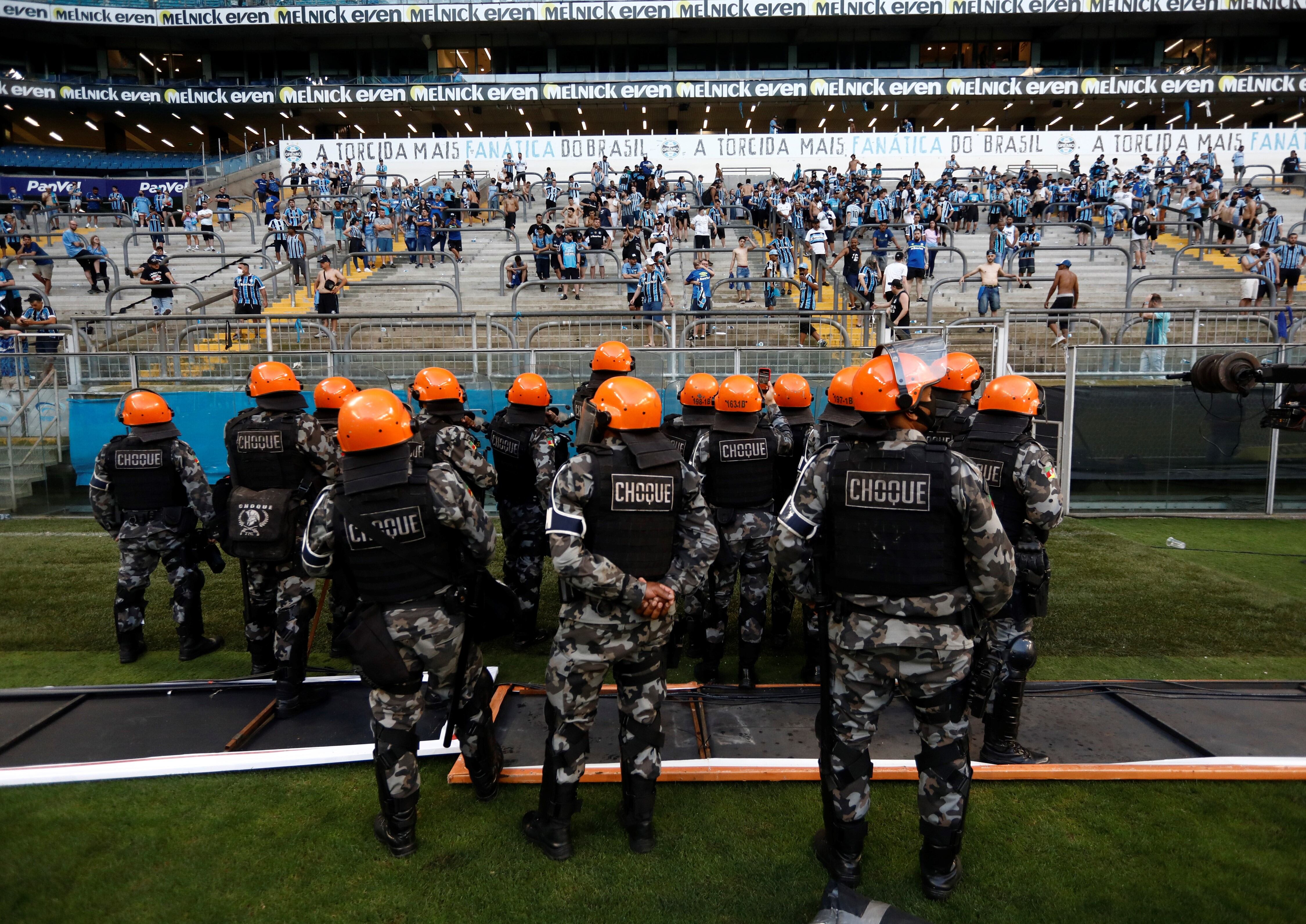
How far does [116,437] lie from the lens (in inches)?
223

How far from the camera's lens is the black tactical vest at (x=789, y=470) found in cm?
602

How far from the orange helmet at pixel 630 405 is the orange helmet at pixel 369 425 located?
2.95 ft

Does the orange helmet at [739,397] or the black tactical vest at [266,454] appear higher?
the orange helmet at [739,397]

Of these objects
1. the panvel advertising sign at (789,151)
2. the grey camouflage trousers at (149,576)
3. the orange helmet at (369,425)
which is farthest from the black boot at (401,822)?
the panvel advertising sign at (789,151)

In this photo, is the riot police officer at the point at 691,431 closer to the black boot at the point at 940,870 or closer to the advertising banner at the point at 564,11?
the black boot at the point at 940,870

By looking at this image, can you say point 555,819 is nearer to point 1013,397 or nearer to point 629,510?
point 629,510

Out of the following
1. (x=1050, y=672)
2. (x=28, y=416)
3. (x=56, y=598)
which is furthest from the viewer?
(x=28, y=416)

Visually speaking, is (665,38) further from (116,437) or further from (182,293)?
(116,437)

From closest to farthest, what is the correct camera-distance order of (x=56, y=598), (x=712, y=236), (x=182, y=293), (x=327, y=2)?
(x=56, y=598) < (x=182, y=293) < (x=712, y=236) < (x=327, y=2)

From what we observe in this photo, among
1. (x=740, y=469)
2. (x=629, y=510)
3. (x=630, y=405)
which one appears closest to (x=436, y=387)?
(x=740, y=469)

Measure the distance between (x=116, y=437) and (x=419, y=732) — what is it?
303 cm

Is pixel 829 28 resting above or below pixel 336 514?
above

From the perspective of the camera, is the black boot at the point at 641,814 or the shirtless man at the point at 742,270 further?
the shirtless man at the point at 742,270

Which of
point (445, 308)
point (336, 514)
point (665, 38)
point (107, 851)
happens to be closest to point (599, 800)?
point (336, 514)
